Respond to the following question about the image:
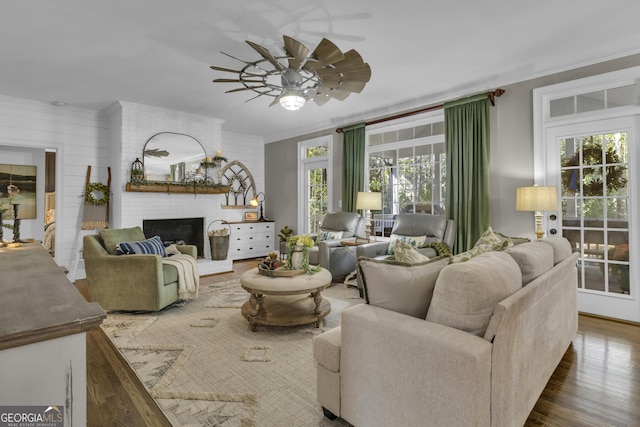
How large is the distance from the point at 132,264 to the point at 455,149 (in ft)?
13.5

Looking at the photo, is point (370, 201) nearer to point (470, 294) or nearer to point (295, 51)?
point (295, 51)

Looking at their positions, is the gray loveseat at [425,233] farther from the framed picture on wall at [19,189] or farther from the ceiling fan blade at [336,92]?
the framed picture on wall at [19,189]

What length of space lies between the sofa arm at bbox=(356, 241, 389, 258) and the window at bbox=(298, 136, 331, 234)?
2090 mm

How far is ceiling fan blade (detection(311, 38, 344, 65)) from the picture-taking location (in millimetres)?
2455

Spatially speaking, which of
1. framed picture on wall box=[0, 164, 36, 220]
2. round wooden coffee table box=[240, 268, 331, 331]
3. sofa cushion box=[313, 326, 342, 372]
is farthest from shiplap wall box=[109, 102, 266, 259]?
sofa cushion box=[313, 326, 342, 372]

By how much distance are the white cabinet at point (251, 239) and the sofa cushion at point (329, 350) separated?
5.11 metres

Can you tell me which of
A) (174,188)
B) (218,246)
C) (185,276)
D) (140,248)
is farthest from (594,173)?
(174,188)

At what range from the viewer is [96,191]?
17.1 ft

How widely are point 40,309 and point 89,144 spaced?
5524 millimetres

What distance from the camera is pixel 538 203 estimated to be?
11.1 ft

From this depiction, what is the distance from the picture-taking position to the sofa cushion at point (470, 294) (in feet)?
4.61

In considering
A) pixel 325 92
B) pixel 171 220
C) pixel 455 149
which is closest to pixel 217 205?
pixel 171 220

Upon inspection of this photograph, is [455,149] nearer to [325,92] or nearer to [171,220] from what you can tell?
[325,92]

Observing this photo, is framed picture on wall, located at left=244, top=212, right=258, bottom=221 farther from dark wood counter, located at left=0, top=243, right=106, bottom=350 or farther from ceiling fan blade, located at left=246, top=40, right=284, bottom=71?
dark wood counter, located at left=0, top=243, right=106, bottom=350
